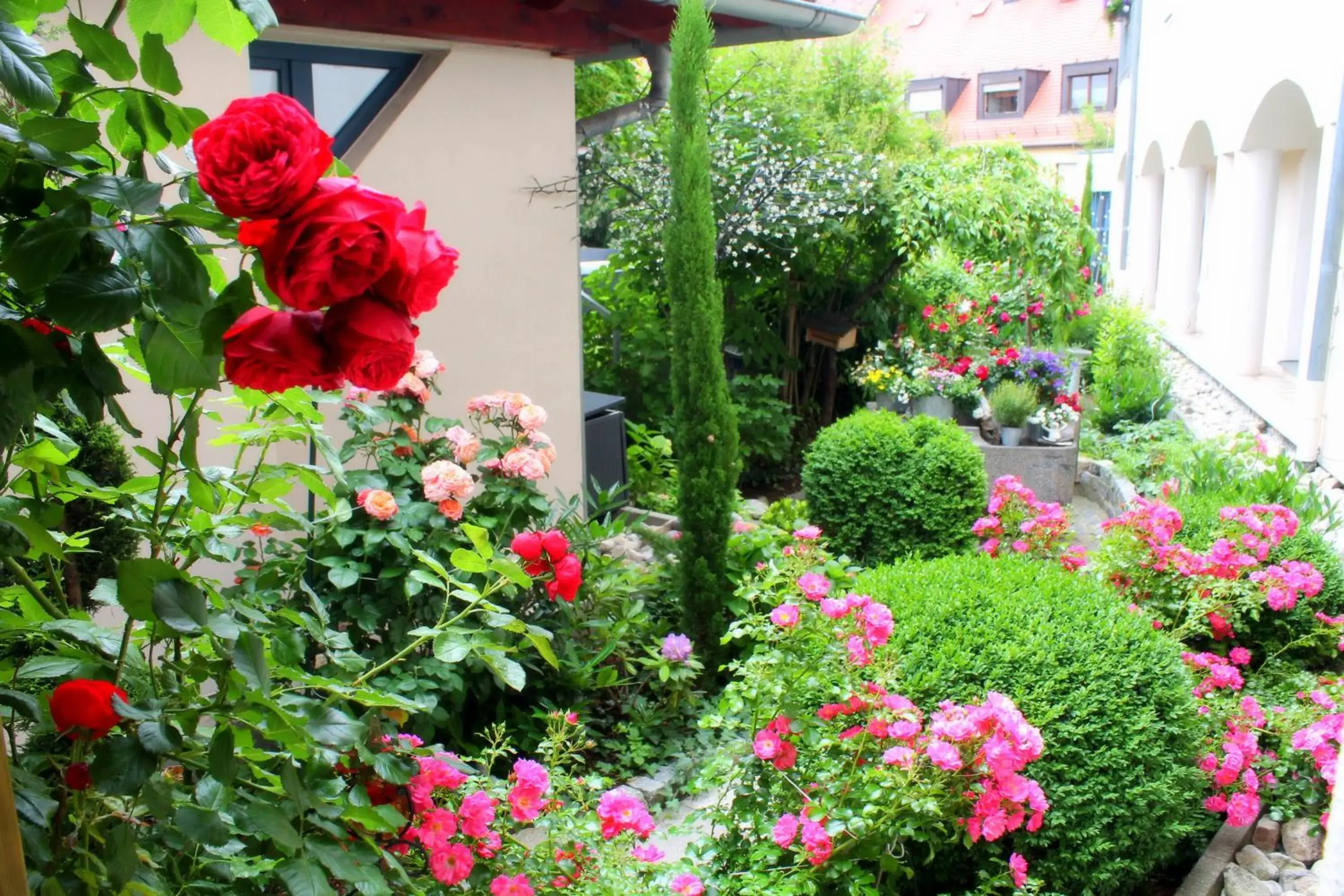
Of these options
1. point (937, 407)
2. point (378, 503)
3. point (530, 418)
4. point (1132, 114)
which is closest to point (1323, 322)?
point (937, 407)

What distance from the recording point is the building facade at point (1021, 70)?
23641 millimetres

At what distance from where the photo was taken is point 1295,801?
10.9ft

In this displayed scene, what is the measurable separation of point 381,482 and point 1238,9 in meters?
9.35

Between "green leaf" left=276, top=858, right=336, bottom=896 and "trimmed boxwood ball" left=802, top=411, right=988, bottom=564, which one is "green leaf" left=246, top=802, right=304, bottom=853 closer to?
"green leaf" left=276, top=858, right=336, bottom=896

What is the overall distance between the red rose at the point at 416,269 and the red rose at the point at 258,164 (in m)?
0.08

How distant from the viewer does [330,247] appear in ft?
2.51

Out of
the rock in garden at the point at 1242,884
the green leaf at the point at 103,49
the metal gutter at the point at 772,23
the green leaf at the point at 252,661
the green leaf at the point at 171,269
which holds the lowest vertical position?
the rock in garden at the point at 1242,884

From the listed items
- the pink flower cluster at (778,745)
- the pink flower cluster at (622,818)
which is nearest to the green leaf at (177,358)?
the pink flower cluster at (622,818)

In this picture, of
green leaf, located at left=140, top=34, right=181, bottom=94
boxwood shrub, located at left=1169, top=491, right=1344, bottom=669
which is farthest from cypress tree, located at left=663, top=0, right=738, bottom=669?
green leaf, located at left=140, top=34, right=181, bottom=94

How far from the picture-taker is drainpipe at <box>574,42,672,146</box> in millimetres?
5168

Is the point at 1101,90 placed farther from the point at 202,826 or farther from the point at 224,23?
the point at 202,826

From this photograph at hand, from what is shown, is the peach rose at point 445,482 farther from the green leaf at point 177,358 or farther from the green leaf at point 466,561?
the green leaf at point 177,358

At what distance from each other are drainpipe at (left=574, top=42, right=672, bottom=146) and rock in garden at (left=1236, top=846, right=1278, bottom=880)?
3.78m

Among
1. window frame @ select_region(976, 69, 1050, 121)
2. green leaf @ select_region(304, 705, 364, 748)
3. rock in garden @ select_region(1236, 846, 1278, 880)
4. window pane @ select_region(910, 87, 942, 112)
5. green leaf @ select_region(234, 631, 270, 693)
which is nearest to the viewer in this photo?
green leaf @ select_region(234, 631, 270, 693)
